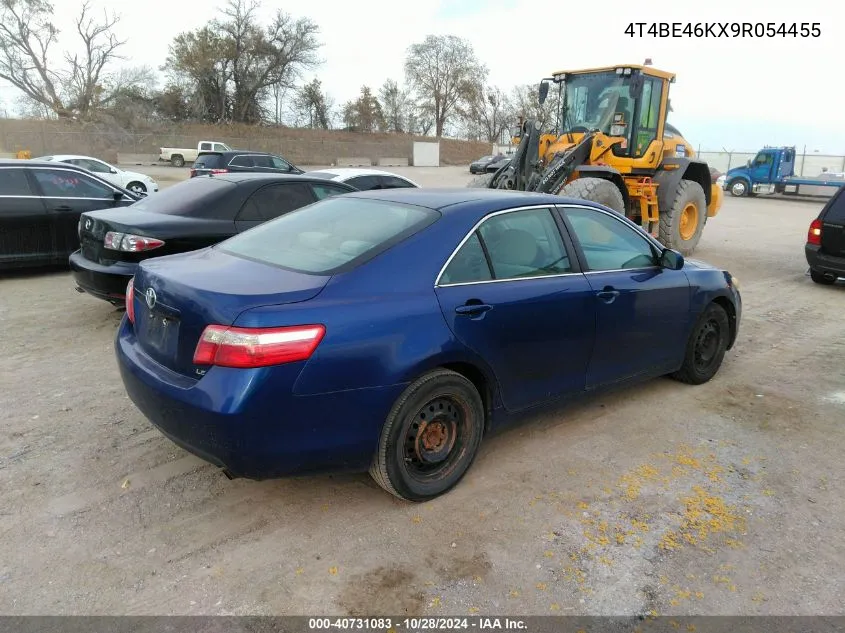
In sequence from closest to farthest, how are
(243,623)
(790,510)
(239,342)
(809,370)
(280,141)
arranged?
(243,623) < (239,342) < (790,510) < (809,370) < (280,141)

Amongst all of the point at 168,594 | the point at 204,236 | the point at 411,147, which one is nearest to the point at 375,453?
the point at 168,594

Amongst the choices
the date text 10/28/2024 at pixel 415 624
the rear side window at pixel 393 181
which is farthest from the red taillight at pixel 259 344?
the rear side window at pixel 393 181

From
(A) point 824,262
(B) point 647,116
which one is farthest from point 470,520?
(B) point 647,116

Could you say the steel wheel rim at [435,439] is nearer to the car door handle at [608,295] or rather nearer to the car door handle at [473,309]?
the car door handle at [473,309]

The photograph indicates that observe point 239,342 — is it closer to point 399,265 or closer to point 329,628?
point 399,265

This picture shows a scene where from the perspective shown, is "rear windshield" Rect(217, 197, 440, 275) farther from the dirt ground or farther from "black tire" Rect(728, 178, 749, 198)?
"black tire" Rect(728, 178, 749, 198)

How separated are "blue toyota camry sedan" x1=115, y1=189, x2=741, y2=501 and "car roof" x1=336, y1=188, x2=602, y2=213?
1 centimetres

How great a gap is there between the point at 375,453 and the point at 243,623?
91 cm

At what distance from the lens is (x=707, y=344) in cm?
504

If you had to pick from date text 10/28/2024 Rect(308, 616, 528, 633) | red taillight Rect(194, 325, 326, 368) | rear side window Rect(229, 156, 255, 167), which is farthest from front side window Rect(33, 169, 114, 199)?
rear side window Rect(229, 156, 255, 167)

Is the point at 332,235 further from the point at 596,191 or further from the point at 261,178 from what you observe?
the point at 596,191

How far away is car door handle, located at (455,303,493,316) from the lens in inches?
126

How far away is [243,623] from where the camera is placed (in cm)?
244

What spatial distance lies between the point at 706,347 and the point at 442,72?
77.2m
